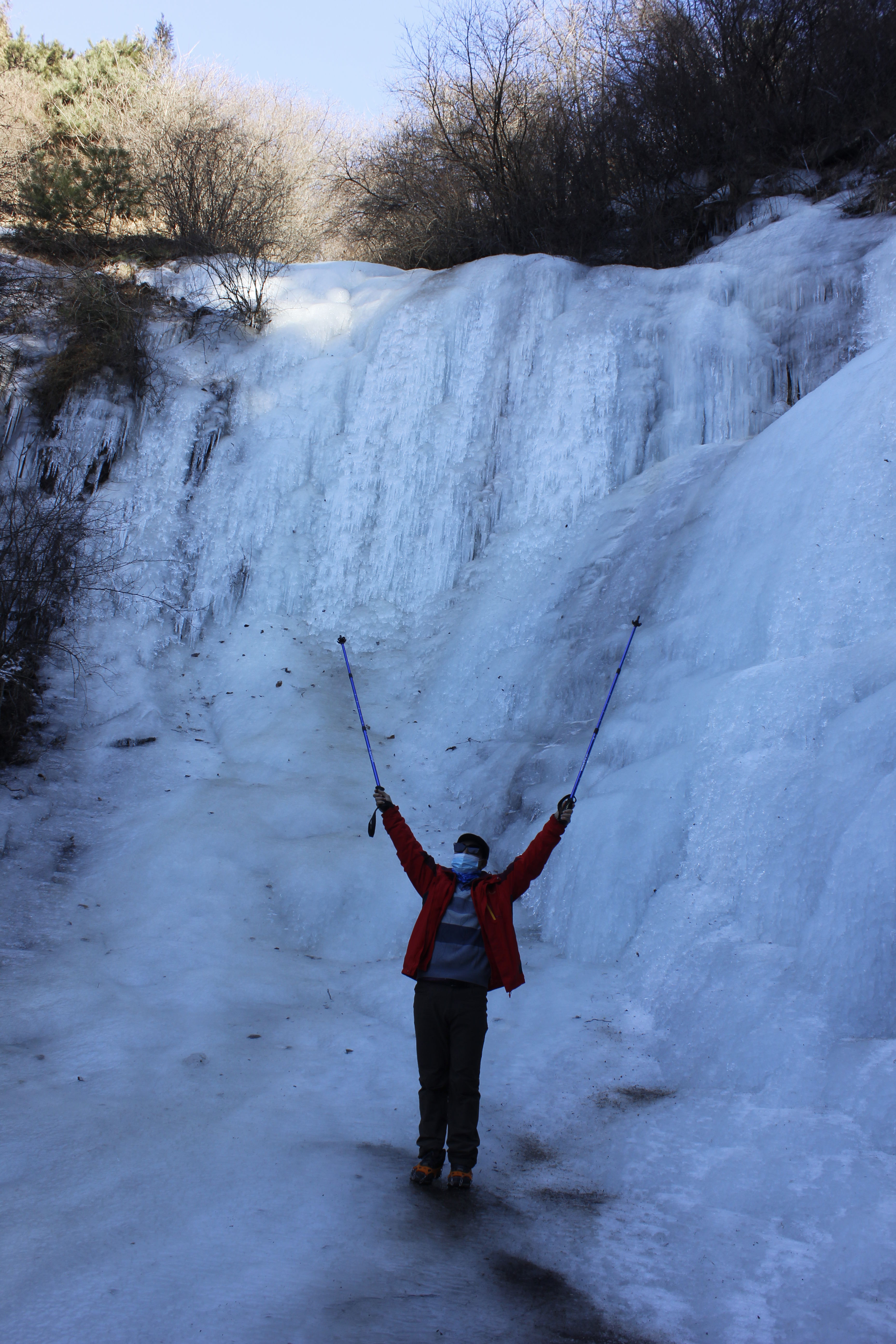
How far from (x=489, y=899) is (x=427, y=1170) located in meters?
1.02

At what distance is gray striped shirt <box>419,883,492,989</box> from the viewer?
3.48 meters

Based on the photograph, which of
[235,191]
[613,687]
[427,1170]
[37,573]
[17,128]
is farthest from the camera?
[17,128]

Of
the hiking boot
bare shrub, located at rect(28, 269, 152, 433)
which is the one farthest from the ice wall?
the hiking boot

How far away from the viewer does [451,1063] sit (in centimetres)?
345

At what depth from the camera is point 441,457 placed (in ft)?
34.4

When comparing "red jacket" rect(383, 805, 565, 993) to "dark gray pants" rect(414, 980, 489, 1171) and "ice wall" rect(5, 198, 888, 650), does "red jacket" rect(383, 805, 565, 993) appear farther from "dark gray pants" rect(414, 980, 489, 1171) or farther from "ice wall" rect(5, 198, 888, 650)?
"ice wall" rect(5, 198, 888, 650)

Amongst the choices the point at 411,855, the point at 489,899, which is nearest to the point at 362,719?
the point at 411,855

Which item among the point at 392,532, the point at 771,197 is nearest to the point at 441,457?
the point at 392,532

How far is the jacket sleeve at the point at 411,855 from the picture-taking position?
3.68 meters

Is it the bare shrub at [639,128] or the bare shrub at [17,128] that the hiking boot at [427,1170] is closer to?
the bare shrub at [639,128]

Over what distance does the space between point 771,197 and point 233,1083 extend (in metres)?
12.1

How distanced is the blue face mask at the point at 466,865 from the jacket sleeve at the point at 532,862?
12 cm

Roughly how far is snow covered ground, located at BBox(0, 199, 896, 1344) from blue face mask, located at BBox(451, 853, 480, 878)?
1.17m

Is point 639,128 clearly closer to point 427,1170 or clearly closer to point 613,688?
point 613,688
